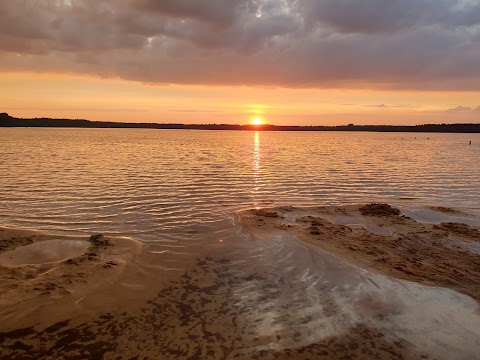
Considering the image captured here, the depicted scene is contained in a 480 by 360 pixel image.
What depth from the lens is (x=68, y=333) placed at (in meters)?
5.96

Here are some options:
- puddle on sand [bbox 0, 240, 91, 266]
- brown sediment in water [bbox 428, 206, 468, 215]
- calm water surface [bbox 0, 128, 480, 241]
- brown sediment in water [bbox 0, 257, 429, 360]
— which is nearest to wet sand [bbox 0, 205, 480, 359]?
brown sediment in water [bbox 0, 257, 429, 360]

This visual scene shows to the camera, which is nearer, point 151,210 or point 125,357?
point 125,357

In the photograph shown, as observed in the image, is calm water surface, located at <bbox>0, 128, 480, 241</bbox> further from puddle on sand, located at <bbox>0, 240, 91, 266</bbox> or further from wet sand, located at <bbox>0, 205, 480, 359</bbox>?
wet sand, located at <bbox>0, 205, 480, 359</bbox>

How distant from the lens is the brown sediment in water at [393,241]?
352 inches

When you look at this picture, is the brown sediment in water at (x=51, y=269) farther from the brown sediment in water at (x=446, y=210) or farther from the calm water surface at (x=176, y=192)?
the brown sediment in water at (x=446, y=210)

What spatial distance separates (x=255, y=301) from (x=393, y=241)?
6.48 metres

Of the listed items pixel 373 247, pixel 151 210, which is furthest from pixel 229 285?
pixel 151 210

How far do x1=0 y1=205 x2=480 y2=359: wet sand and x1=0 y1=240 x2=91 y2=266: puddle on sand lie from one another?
0.82 ft

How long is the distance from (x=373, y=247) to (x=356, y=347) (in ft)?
18.5

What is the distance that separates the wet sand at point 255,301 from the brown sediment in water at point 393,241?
6 cm

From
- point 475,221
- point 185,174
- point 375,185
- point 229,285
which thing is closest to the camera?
point 229,285

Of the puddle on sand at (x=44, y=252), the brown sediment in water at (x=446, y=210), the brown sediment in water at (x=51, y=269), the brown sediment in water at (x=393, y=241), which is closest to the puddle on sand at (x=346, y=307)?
the brown sediment in water at (x=393, y=241)

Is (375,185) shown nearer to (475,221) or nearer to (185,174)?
(475,221)

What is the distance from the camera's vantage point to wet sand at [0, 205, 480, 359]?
574 cm
